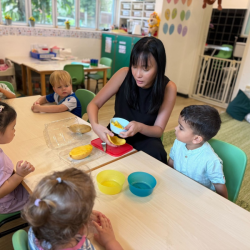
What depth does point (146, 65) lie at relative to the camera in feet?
3.94

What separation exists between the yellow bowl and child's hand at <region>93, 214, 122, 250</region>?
0.50 ft

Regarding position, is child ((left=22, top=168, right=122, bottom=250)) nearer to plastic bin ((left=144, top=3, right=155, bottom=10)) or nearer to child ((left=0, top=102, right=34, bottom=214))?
child ((left=0, top=102, right=34, bottom=214))

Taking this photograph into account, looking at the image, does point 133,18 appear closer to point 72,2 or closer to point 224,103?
point 72,2

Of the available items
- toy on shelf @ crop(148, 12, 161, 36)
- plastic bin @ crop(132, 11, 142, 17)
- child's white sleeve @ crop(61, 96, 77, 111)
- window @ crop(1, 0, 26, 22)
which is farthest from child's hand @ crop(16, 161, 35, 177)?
plastic bin @ crop(132, 11, 142, 17)

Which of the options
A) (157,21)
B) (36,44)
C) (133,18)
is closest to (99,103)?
(157,21)

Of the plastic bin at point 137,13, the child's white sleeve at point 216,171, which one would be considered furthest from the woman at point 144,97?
the plastic bin at point 137,13

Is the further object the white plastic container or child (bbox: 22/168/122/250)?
the white plastic container

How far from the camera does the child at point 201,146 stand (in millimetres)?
1082

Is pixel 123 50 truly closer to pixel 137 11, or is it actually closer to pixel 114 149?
pixel 137 11

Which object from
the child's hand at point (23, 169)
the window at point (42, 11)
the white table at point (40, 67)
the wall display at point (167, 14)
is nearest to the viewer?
the child's hand at point (23, 169)

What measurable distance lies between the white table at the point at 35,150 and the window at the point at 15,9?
3.28 meters

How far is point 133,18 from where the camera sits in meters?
4.83

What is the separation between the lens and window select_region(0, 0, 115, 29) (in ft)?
13.1

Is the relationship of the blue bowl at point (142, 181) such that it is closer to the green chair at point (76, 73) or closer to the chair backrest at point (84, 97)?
the chair backrest at point (84, 97)
